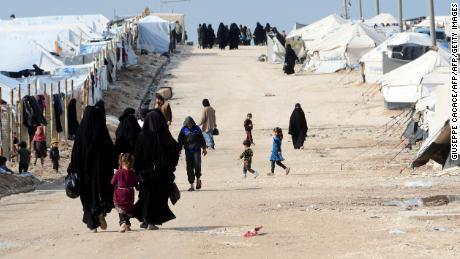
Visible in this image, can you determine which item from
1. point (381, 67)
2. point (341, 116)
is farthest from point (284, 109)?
point (381, 67)

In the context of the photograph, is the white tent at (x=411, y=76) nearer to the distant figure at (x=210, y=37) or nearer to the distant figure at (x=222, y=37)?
the distant figure at (x=222, y=37)

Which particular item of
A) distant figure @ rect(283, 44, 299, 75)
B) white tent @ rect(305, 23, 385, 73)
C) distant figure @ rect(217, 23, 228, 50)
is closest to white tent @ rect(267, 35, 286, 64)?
white tent @ rect(305, 23, 385, 73)

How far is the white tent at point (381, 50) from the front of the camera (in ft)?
165

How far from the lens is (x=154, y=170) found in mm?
15266

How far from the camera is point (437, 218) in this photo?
1566cm

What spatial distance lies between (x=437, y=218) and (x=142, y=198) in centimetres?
334

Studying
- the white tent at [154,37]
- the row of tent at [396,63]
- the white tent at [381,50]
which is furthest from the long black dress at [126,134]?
the white tent at [154,37]

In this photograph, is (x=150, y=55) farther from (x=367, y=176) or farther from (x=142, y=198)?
(x=142, y=198)

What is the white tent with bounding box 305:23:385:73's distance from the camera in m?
57.8

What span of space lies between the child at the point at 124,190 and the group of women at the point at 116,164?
23 centimetres

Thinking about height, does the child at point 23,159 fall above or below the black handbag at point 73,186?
below

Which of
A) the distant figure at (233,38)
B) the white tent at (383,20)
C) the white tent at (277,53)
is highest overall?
the white tent at (383,20)

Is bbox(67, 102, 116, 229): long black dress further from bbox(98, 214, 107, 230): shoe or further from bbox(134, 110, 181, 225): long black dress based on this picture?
bbox(134, 110, 181, 225): long black dress

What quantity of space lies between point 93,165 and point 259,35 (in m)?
69.1
